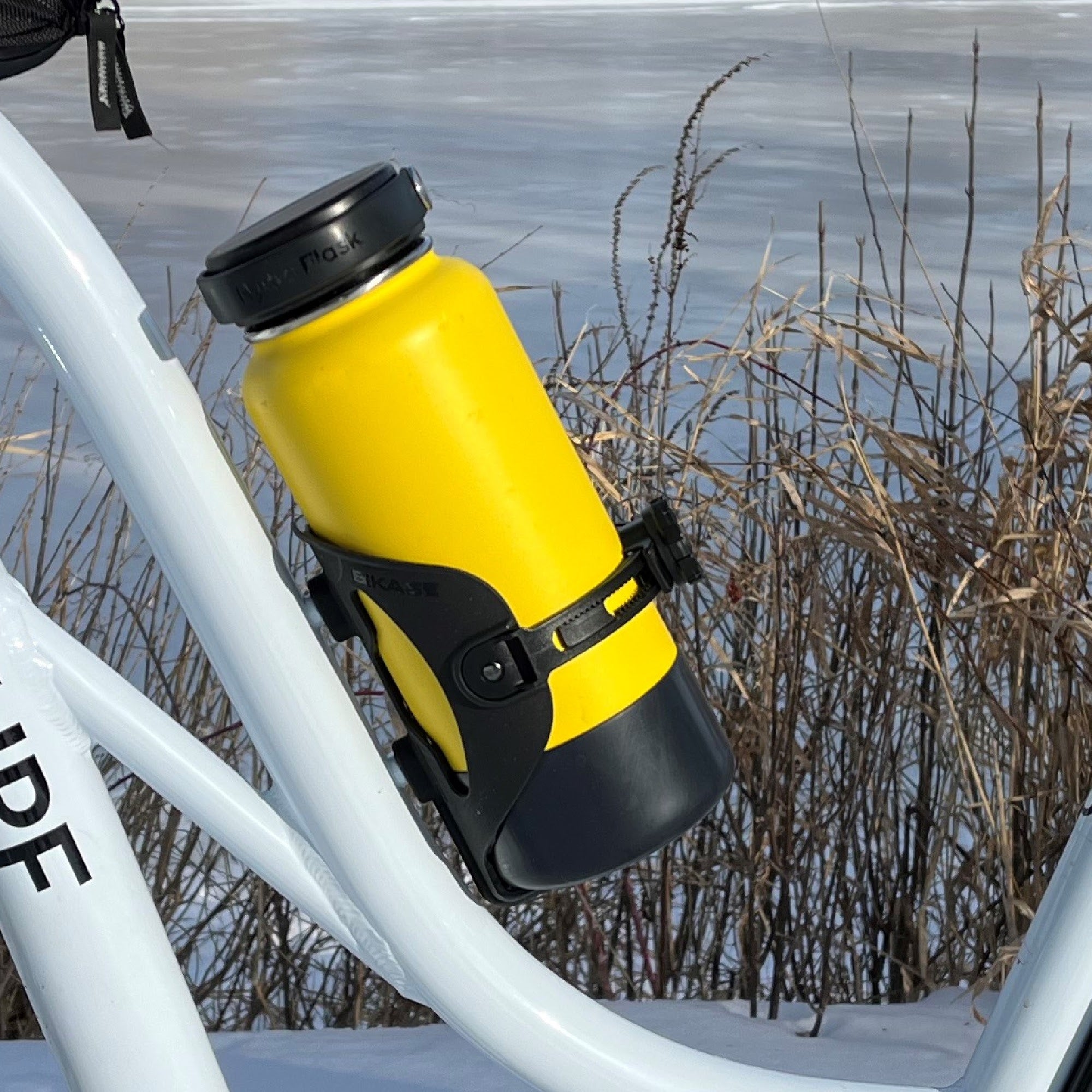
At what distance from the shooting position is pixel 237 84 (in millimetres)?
13734

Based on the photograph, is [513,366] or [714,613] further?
[714,613]

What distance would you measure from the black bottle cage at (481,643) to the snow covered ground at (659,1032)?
80 cm

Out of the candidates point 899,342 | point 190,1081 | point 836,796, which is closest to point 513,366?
point 190,1081

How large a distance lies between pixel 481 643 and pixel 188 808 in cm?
15

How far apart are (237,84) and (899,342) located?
13.4 metres

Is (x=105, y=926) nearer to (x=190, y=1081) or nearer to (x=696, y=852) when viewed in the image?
(x=190, y=1081)

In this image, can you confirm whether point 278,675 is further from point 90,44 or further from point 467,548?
point 90,44

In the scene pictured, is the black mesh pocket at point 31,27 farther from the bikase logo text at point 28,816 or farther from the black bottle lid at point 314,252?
the bikase logo text at point 28,816

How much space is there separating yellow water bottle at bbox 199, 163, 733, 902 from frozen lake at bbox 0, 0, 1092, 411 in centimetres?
403

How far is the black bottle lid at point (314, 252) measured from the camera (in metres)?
0.59

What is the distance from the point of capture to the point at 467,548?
2.06 feet

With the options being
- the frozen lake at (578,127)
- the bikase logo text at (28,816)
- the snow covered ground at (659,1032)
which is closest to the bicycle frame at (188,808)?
the bikase logo text at (28,816)

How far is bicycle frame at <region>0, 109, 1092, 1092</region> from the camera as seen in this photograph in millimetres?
601

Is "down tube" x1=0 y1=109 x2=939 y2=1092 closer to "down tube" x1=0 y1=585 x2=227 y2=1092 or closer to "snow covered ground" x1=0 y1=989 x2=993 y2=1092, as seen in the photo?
"down tube" x1=0 y1=585 x2=227 y2=1092
